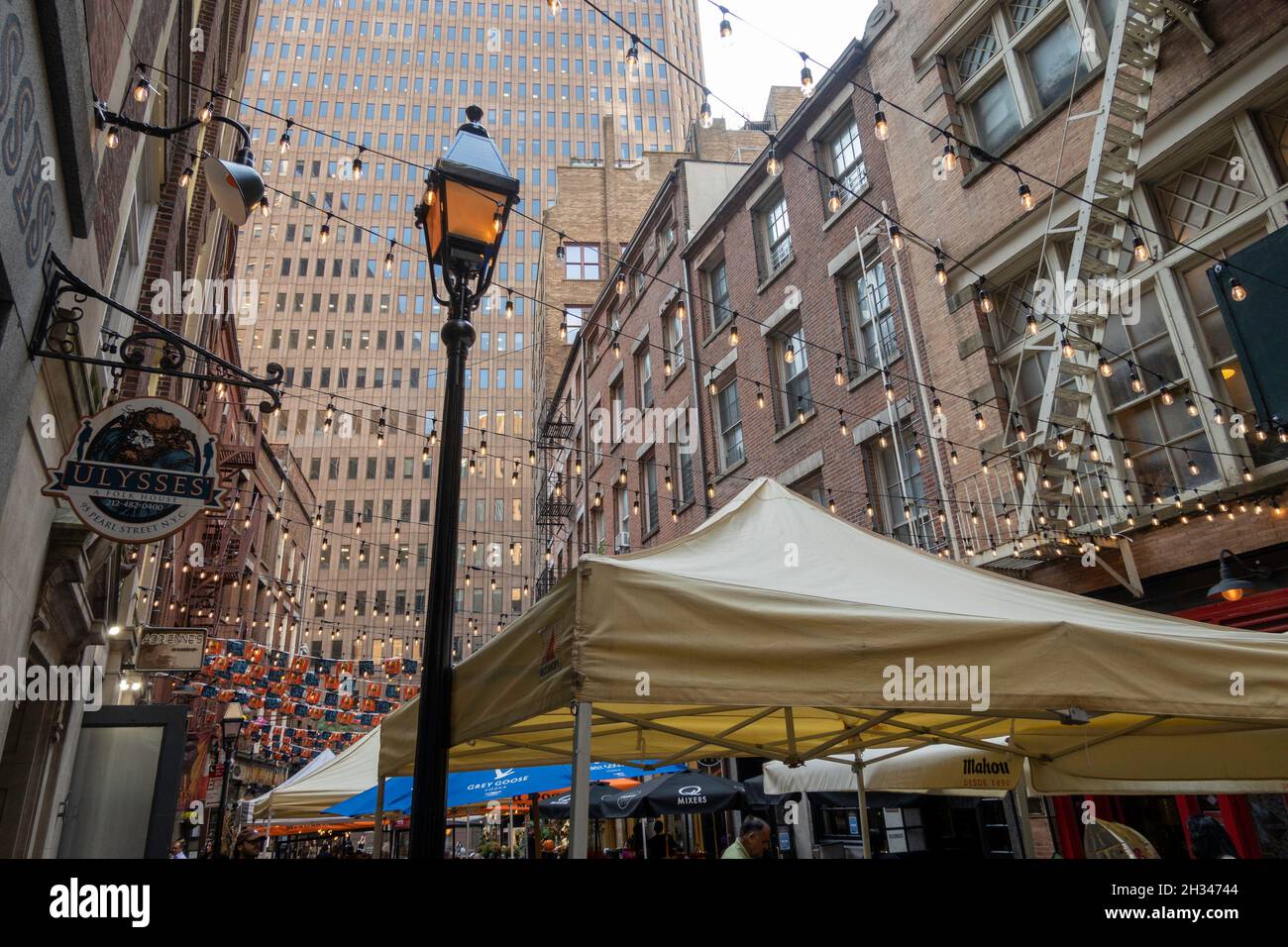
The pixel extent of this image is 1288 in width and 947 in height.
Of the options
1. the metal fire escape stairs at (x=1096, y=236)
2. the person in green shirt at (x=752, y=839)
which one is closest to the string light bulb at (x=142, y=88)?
the person in green shirt at (x=752, y=839)

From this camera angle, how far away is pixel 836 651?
11.1 feet

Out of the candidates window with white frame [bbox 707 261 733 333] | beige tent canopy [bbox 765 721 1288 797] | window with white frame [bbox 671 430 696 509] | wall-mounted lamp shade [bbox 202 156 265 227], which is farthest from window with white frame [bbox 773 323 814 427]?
wall-mounted lamp shade [bbox 202 156 265 227]

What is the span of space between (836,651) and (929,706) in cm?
46

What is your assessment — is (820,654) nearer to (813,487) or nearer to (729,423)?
(813,487)

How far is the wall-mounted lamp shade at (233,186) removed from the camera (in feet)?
19.8

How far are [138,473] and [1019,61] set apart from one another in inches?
578

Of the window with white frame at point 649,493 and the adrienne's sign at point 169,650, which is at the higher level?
the window with white frame at point 649,493

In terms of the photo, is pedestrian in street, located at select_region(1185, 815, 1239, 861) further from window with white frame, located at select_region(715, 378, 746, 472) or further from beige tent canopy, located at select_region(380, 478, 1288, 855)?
window with white frame, located at select_region(715, 378, 746, 472)

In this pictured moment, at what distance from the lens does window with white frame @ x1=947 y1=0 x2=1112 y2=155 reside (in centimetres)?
1212

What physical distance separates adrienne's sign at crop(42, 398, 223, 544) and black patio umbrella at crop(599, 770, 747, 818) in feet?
25.4

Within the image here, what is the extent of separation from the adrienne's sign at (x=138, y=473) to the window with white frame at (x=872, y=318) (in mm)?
12648

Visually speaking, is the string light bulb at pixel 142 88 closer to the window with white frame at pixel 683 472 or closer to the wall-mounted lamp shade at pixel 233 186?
the wall-mounted lamp shade at pixel 233 186
